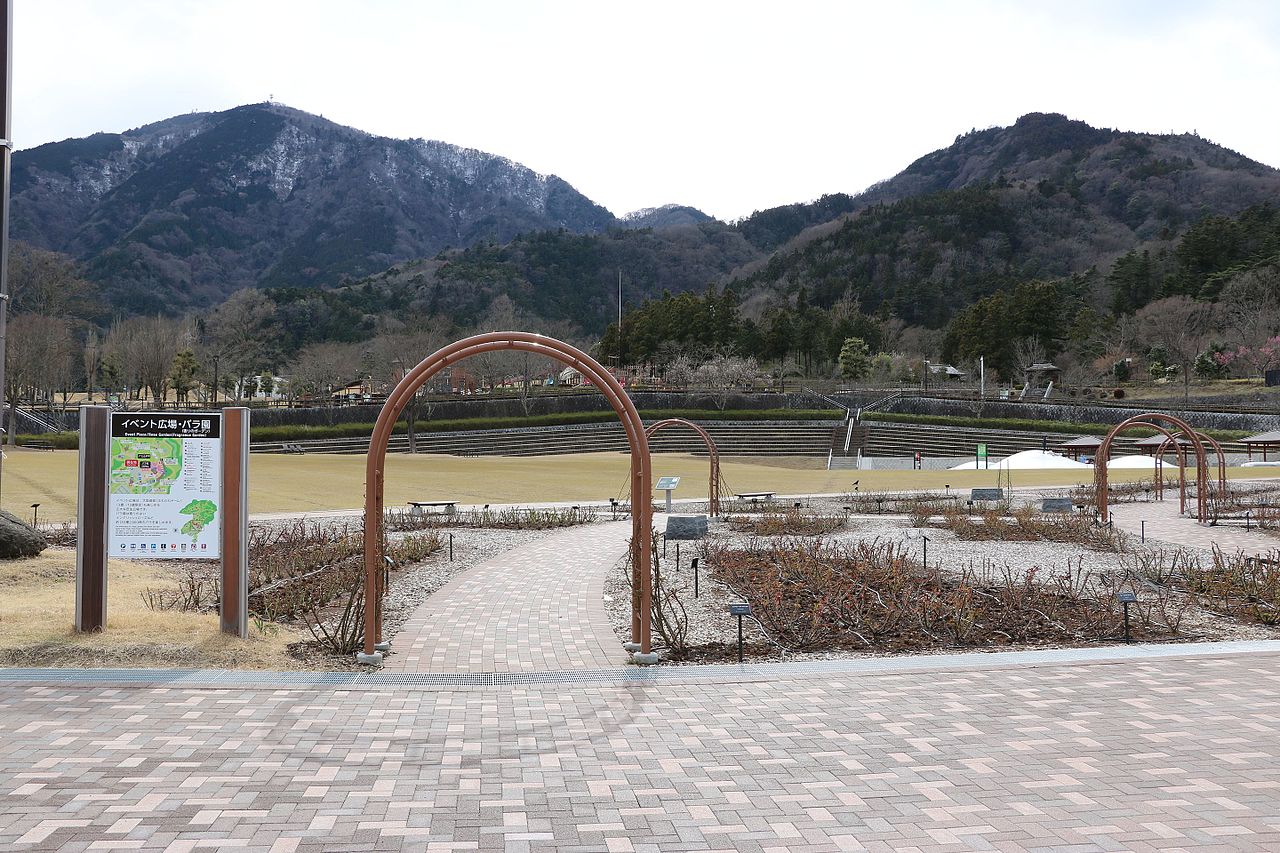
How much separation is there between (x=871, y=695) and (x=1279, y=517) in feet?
48.5

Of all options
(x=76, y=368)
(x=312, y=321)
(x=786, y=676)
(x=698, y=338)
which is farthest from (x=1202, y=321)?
(x=76, y=368)

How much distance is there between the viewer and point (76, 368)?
80375 millimetres

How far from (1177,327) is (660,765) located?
70.5 meters

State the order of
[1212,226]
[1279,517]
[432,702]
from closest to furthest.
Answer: [432,702], [1279,517], [1212,226]

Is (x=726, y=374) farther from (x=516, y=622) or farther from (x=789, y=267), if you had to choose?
(x=516, y=622)

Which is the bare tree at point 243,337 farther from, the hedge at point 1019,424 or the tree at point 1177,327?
the tree at point 1177,327

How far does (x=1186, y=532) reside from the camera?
16.5 m

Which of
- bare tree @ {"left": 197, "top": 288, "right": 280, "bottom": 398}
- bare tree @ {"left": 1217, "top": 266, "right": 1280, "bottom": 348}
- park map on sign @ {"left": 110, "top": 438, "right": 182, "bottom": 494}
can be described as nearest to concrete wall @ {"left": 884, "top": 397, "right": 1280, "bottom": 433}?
bare tree @ {"left": 1217, "top": 266, "right": 1280, "bottom": 348}

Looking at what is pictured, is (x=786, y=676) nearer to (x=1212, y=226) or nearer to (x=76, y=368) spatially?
(x=1212, y=226)

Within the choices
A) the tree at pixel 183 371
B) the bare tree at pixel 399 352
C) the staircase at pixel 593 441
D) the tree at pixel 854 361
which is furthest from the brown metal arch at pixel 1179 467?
the tree at pixel 183 371

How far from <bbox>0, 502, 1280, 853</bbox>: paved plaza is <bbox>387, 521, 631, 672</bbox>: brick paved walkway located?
0.11m

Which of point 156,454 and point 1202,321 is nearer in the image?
point 156,454

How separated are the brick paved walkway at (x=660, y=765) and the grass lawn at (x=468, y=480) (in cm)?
1577

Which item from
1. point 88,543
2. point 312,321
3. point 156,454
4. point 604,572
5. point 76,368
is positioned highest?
point 312,321
